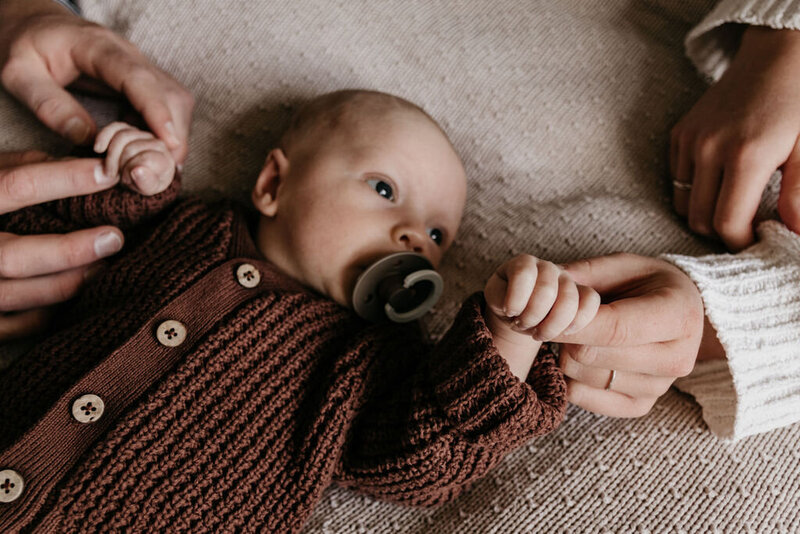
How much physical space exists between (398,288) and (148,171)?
0.48 meters

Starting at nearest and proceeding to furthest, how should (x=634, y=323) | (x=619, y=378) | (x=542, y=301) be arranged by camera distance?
(x=542, y=301) < (x=634, y=323) < (x=619, y=378)

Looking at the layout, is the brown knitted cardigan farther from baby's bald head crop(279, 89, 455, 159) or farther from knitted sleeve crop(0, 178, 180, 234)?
baby's bald head crop(279, 89, 455, 159)

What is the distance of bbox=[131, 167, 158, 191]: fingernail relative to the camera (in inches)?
40.3

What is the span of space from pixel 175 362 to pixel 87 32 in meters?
0.72

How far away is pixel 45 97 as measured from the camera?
1123 millimetres

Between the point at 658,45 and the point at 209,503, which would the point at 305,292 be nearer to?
the point at 209,503

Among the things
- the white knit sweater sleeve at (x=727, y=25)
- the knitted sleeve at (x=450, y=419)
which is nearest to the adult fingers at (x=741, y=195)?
the white knit sweater sleeve at (x=727, y=25)

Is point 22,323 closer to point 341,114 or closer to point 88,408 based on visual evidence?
point 88,408

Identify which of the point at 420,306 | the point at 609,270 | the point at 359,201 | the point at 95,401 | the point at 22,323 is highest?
the point at 609,270

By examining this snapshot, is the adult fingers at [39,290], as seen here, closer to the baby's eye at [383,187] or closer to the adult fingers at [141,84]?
the adult fingers at [141,84]

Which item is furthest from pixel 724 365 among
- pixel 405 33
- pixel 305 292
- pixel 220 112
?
pixel 220 112

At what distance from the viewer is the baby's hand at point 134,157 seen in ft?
3.40

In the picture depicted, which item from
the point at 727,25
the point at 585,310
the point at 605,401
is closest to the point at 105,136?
the point at 585,310

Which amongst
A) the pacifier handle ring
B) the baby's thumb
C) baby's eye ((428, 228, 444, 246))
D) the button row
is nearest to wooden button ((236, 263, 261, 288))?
the button row
